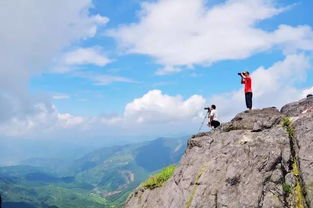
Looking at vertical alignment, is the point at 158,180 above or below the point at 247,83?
below

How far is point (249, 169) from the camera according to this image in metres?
23.4

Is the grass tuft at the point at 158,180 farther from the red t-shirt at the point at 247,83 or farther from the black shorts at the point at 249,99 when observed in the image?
the red t-shirt at the point at 247,83

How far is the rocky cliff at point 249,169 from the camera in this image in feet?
72.4

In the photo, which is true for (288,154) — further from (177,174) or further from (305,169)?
(177,174)

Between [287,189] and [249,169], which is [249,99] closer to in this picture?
[249,169]

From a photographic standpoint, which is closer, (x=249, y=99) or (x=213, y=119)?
(x=249, y=99)

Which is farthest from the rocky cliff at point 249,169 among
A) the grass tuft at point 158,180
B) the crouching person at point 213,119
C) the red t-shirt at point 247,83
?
the red t-shirt at point 247,83

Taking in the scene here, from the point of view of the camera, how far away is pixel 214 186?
78.4ft

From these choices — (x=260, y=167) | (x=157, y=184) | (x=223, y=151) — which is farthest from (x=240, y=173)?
(x=157, y=184)

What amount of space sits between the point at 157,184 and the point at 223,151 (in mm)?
7807

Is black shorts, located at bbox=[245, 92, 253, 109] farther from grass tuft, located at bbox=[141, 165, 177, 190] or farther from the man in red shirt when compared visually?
grass tuft, located at bbox=[141, 165, 177, 190]

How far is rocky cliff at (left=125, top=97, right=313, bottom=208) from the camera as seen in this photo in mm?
22062

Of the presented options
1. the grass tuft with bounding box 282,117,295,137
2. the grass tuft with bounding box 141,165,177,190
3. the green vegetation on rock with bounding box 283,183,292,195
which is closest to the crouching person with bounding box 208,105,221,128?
the grass tuft with bounding box 141,165,177,190

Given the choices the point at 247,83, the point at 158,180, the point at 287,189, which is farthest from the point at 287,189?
the point at 247,83
